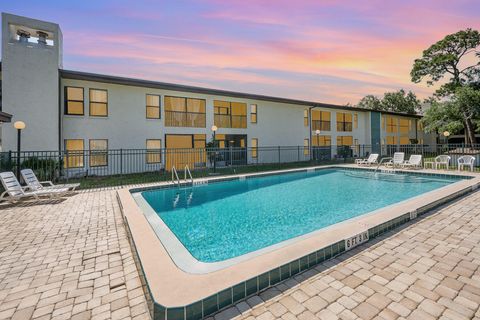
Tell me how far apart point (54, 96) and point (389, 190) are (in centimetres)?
1690

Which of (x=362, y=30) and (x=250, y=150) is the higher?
(x=362, y=30)

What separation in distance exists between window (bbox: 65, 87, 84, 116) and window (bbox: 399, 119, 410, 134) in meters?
35.6

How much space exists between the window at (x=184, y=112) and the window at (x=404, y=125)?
28038 mm

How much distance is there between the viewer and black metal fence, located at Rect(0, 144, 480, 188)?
1179 centimetres

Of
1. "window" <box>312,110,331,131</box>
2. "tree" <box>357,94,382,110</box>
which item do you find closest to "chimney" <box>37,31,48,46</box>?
"window" <box>312,110,331,131</box>

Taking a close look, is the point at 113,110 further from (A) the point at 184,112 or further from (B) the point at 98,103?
(A) the point at 184,112

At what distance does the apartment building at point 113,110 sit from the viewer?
12477 mm

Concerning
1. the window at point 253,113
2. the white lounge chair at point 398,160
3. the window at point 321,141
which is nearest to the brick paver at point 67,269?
the window at point 253,113

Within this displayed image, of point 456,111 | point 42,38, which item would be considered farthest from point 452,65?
point 42,38

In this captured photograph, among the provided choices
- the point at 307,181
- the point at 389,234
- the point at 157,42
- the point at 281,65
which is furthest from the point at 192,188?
the point at 281,65

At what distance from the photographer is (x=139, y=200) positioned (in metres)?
7.88

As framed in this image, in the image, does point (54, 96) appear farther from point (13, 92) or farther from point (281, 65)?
point (281, 65)

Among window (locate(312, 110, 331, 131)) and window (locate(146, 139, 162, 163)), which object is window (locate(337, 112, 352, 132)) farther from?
window (locate(146, 139, 162, 163))

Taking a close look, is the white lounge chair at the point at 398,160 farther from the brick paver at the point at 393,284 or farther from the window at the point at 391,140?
the window at the point at 391,140
